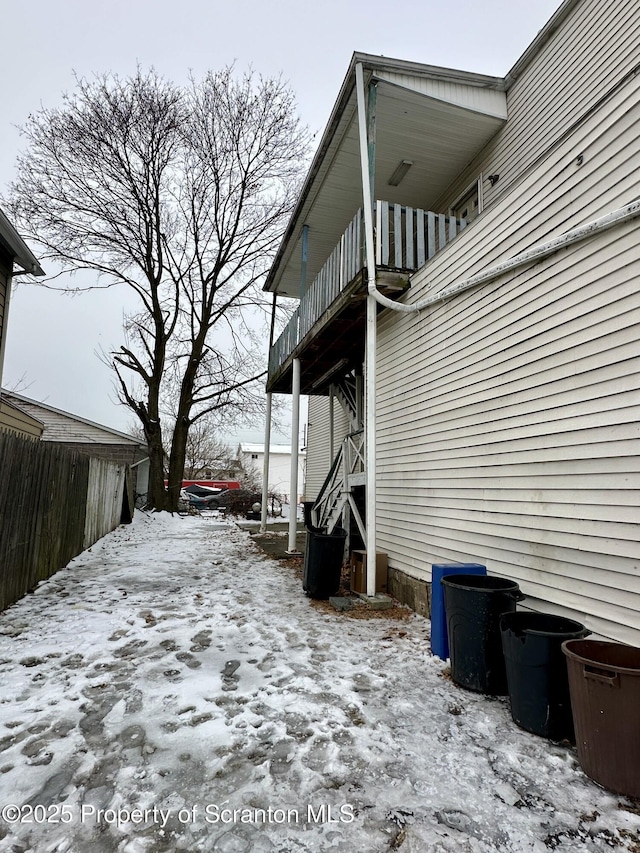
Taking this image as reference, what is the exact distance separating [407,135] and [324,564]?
246 inches

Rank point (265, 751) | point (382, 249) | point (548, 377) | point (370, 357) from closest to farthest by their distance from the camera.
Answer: point (265, 751)
point (548, 377)
point (370, 357)
point (382, 249)

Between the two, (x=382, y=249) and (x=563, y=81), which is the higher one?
(x=563, y=81)

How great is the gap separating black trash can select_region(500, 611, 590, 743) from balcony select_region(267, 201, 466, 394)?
425 centimetres

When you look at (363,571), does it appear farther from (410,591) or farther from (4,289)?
(4,289)

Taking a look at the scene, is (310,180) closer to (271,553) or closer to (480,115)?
(480,115)

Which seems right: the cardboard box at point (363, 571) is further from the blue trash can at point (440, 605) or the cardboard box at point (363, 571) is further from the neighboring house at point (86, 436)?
the neighboring house at point (86, 436)

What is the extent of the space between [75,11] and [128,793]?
14.5 m

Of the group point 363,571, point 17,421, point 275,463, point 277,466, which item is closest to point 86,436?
point 17,421

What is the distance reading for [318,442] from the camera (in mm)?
14047

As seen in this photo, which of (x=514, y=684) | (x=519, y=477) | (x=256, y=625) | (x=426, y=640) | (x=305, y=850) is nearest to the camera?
(x=305, y=850)

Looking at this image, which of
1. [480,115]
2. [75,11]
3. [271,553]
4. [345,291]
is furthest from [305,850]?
[75,11]

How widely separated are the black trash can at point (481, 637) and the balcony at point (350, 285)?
3.89 m

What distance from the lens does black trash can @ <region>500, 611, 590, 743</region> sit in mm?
2471

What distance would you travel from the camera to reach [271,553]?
8898 millimetres
